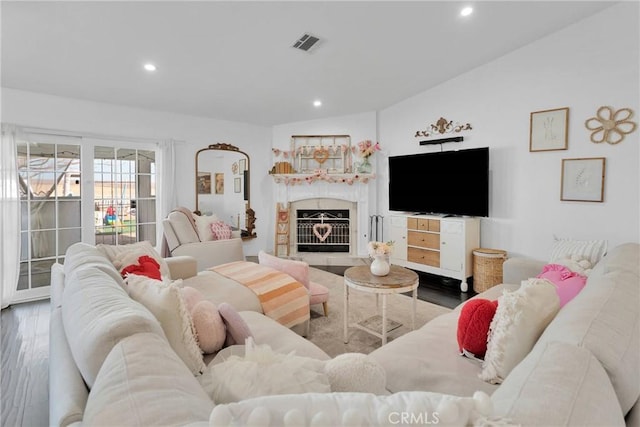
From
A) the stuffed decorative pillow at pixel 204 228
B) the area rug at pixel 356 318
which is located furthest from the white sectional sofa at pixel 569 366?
the stuffed decorative pillow at pixel 204 228

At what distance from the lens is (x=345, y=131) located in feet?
18.7

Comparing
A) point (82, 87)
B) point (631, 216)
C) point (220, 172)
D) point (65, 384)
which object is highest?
point (82, 87)

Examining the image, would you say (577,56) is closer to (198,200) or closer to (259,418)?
(259,418)

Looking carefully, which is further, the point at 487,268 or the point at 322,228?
the point at 322,228

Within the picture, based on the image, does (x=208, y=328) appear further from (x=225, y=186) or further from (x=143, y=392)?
(x=225, y=186)

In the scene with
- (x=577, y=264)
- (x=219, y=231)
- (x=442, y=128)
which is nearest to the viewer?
(x=577, y=264)

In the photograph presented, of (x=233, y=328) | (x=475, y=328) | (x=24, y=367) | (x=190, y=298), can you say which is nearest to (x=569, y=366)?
(x=475, y=328)

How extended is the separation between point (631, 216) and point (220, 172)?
5.39 meters

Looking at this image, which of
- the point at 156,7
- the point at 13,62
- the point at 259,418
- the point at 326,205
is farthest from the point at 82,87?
the point at 259,418

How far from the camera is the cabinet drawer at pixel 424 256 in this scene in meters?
4.40

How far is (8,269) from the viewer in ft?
11.8

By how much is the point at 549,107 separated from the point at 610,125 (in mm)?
603

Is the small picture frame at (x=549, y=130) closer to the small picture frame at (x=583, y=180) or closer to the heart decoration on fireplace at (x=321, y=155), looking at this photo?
the small picture frame at (x=583, y=180)

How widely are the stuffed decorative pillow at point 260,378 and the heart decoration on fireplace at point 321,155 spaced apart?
4.94 metres
